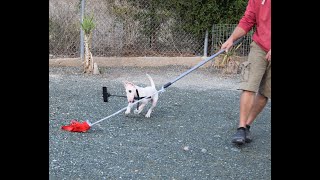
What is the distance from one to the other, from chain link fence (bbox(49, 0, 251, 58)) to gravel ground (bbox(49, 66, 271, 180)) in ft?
6.86

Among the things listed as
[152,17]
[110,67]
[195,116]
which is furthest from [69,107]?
[152,17]

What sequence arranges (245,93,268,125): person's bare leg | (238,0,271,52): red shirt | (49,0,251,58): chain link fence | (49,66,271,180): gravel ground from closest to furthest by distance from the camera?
(49,66,271,180): gravel ground
(238,0,271,52): red shirt
(245,93,268,125): person's bare leg
(49,0,251,58): chain link fence

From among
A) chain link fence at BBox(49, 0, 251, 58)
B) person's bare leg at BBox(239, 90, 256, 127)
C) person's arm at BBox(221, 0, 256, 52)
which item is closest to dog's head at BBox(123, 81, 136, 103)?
person's arm at BBox(221, 0, 256, 52)

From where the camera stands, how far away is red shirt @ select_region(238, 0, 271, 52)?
437cm

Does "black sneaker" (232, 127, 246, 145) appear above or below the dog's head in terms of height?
below

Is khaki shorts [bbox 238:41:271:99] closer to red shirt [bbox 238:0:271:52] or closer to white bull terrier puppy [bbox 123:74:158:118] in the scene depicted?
red shirt [bbox 238:0:271:52]

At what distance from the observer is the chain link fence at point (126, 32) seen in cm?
962

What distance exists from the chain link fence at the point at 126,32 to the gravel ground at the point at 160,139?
2091mm

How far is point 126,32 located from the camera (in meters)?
9.91

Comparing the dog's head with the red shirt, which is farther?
the dog's head

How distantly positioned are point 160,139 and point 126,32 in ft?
17.9

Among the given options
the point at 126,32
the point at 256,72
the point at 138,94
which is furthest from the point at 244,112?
the point at 126,32

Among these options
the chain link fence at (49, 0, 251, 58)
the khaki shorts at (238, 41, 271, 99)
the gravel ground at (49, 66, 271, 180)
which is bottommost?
the gravel ground at (49, 66, 271, 180)
